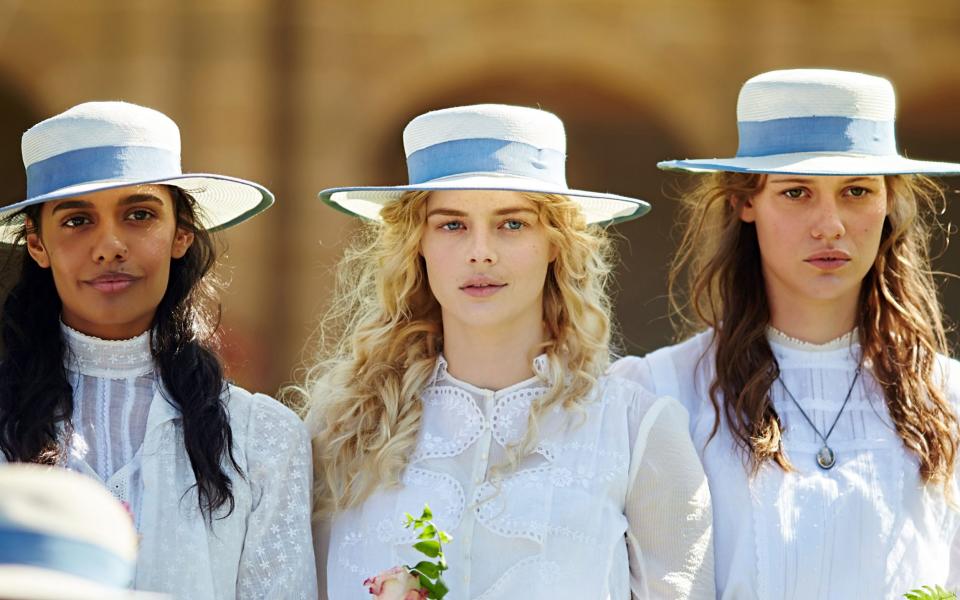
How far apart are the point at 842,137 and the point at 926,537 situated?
1007mm

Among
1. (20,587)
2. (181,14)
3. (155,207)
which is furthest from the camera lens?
(181,14)

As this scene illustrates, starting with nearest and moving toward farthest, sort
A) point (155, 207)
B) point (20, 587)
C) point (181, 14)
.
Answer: point (20, 587) < point (155, 207) < point (181, 14)

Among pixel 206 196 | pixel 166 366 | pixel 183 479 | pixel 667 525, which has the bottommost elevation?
pixel 667 525

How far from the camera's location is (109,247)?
3393 mm

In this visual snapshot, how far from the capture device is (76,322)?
138 inches

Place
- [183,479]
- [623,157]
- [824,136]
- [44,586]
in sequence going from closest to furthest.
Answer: [44,586]
[183,479]
[824,136]
[623,157]

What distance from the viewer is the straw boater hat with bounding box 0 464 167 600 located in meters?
1.91

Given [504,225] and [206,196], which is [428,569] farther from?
[206,196]

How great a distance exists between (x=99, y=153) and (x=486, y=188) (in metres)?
0.89

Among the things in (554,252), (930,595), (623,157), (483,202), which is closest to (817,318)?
(554,252)

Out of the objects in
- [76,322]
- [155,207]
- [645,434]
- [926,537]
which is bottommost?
[926,537]

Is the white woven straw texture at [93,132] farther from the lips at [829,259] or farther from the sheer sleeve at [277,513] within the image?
the lips at [829,259]

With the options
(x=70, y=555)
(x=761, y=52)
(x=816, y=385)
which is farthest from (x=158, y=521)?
(x=761, y=52)

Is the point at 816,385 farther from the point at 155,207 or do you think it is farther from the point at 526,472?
the point at 155,207
